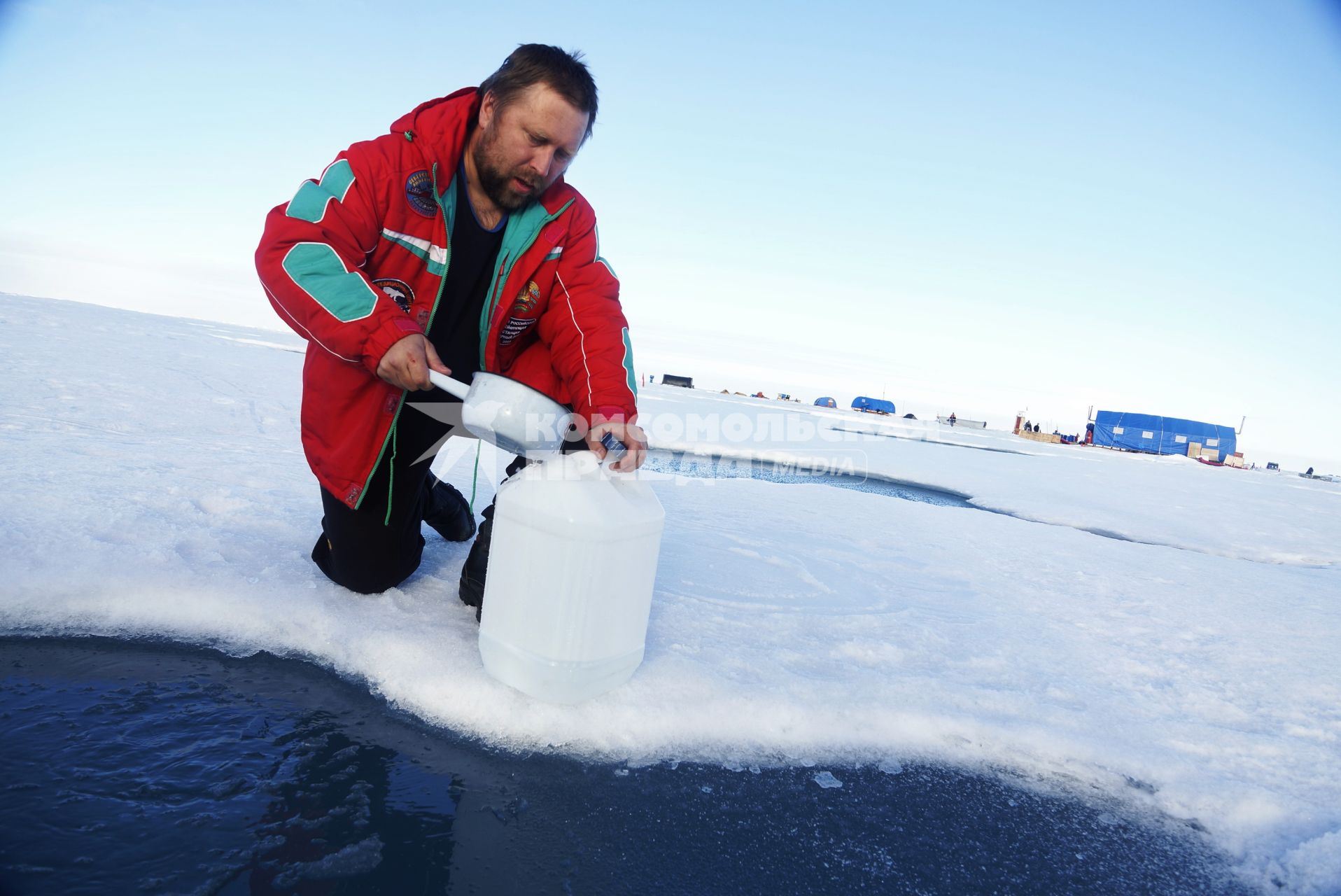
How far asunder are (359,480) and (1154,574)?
336 centimetres

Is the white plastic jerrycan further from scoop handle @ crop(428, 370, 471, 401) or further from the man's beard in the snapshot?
the man's beard

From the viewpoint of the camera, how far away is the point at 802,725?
1.40 m

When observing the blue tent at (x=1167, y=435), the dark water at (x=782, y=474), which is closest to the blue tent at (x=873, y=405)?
the blue tent at (x=1167, y=435)

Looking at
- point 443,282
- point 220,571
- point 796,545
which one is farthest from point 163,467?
point 796,545

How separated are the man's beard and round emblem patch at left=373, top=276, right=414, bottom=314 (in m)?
0.30

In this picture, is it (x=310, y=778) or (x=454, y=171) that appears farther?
(x=454, y=171)

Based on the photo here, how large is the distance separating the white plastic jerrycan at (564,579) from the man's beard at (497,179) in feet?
2.32

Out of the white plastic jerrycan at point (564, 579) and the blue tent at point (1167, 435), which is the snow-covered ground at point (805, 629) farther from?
the blue tent at point (1167, 435)

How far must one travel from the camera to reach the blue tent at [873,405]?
42.8 metres

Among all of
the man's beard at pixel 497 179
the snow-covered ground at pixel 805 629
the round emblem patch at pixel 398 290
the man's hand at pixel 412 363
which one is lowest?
the snow-covered ground at pixel 805 629

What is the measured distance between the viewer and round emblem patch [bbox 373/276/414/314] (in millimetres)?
1661

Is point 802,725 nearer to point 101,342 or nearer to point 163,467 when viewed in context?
point 163,467

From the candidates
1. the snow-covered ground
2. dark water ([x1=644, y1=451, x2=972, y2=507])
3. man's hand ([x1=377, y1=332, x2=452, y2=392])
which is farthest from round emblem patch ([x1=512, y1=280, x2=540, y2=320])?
dark water ([x1=644, y1=451, x2=972, y2=507])

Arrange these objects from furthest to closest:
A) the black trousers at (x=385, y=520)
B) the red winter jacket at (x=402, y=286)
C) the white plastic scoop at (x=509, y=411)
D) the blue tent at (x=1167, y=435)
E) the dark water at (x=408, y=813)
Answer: the blue tent at (x=1167, y=435) < the black trousers at (x=385, y=520) < the red winter jacket at (x=402, y=286) < the white plastic scoop at (x=509, y=411) < the dark water at (x=408, y=813)
